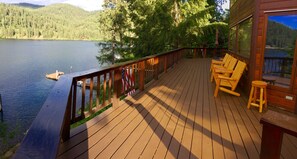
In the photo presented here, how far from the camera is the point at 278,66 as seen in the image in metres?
4.62

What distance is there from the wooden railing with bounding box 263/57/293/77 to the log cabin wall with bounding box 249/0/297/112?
12 cm

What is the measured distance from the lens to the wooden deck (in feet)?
8.41

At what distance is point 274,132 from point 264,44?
3.88 m

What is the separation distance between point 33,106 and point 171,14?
13722 mm

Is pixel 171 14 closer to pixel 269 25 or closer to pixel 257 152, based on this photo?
pixel 269 25

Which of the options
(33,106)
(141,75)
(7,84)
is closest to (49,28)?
(7,84)

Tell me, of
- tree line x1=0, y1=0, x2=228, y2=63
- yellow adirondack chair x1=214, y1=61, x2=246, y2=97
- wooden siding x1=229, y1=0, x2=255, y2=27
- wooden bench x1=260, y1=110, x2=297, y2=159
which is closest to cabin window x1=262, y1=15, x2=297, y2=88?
yellow adirondack chair x1=214, y1=61, x2=246, y2=97

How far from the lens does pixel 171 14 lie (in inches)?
664

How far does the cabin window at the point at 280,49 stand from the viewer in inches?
166

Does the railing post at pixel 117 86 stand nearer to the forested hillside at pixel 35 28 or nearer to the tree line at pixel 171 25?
the tree line at pixel 171 25

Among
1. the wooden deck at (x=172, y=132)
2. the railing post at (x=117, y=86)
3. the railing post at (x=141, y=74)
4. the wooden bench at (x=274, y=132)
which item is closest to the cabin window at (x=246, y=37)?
the wooden deck at (x=172, y=132)

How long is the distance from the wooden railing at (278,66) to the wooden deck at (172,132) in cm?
85

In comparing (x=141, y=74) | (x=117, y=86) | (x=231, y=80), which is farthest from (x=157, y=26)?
(x=117, y=86)

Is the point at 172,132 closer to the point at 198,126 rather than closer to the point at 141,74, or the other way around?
the point at 198,126
